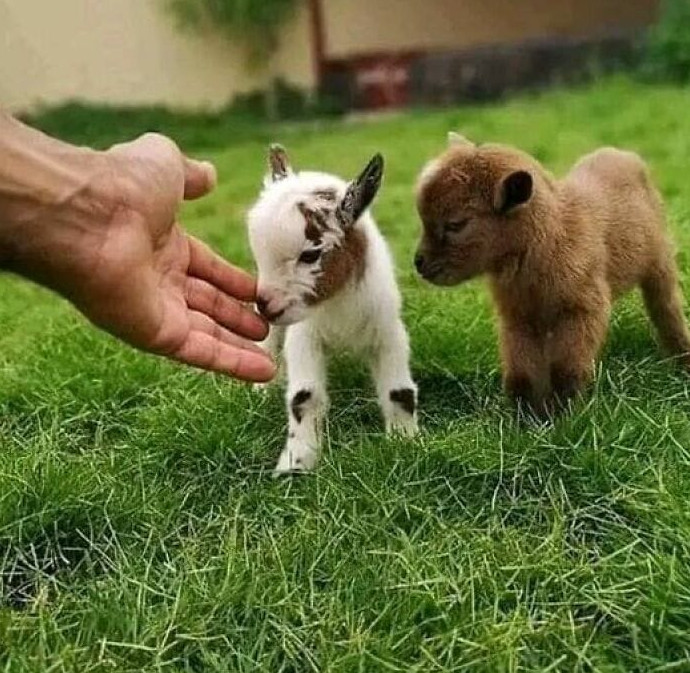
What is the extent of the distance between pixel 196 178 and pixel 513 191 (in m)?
0.82

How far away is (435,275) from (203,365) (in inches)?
24.6

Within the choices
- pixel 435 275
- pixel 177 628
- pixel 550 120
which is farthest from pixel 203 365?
pixel 550 120

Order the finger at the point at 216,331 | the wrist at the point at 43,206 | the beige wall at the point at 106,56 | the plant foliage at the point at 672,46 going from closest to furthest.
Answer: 1. the wrist at the point at 43,206
2. the finger at the point at 216,331
3. the plant foliage at the point at 672,46
4. the beige wall at the point at 106,56

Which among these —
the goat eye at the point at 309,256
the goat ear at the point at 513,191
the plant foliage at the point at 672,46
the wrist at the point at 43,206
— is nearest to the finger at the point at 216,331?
the goat eye at the point at 309,256

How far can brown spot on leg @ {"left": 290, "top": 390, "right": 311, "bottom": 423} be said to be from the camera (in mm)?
3598

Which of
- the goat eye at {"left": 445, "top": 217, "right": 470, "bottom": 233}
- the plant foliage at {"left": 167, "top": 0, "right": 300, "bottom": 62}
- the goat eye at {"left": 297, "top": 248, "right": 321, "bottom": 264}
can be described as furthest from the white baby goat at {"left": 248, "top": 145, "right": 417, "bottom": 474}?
the plant foliage at {"left": 167, "top": 0, "right": 300, "bottom": 62}

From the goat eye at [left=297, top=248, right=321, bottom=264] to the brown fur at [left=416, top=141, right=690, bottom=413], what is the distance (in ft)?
0.84

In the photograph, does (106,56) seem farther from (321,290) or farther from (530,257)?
(530,257)

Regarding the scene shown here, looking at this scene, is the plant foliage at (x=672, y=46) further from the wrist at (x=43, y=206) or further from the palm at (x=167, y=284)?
the wrist at (x=43, y=206)

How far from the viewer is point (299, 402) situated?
11.8 ft

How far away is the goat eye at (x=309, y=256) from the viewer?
345cm

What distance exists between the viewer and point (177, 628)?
2639mm

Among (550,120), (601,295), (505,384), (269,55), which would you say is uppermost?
(601,295)

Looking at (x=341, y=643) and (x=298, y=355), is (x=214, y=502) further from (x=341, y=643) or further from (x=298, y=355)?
(x=341, y=643)
